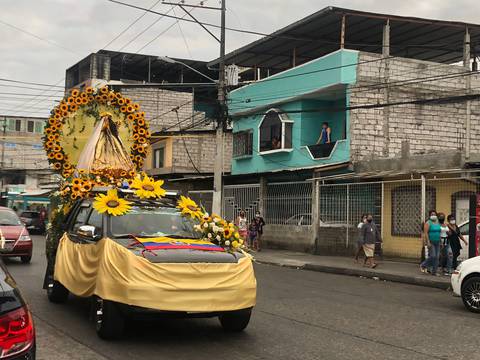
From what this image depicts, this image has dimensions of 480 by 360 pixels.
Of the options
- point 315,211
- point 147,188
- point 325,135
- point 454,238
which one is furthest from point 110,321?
point 325,135

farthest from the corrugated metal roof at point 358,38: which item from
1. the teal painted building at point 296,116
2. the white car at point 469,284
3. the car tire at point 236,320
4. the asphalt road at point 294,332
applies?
the car tire at point 236,320

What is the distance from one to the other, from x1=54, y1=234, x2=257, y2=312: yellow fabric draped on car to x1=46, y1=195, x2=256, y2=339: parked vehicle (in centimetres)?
1

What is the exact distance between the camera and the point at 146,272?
19.9 ft

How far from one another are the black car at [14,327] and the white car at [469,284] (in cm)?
814

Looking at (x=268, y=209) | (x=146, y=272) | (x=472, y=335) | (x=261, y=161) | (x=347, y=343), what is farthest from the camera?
(x=261, y=161)

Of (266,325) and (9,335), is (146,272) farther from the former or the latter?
(9,335)

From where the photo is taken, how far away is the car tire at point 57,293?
877cm

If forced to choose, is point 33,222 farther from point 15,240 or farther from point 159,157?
point 15,240

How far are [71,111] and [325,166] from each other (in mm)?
12096

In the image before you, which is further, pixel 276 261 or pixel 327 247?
pixel 327 247

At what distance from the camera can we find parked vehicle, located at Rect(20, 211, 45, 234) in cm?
3422

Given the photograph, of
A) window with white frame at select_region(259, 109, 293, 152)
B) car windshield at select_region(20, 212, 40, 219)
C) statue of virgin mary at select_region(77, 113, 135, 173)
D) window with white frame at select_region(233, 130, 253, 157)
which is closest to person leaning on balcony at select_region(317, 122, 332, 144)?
window with white frame at select_region(259, 109, 293, 152)

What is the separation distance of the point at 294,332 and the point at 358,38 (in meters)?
22.0

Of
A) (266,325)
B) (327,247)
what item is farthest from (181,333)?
(327,247)
